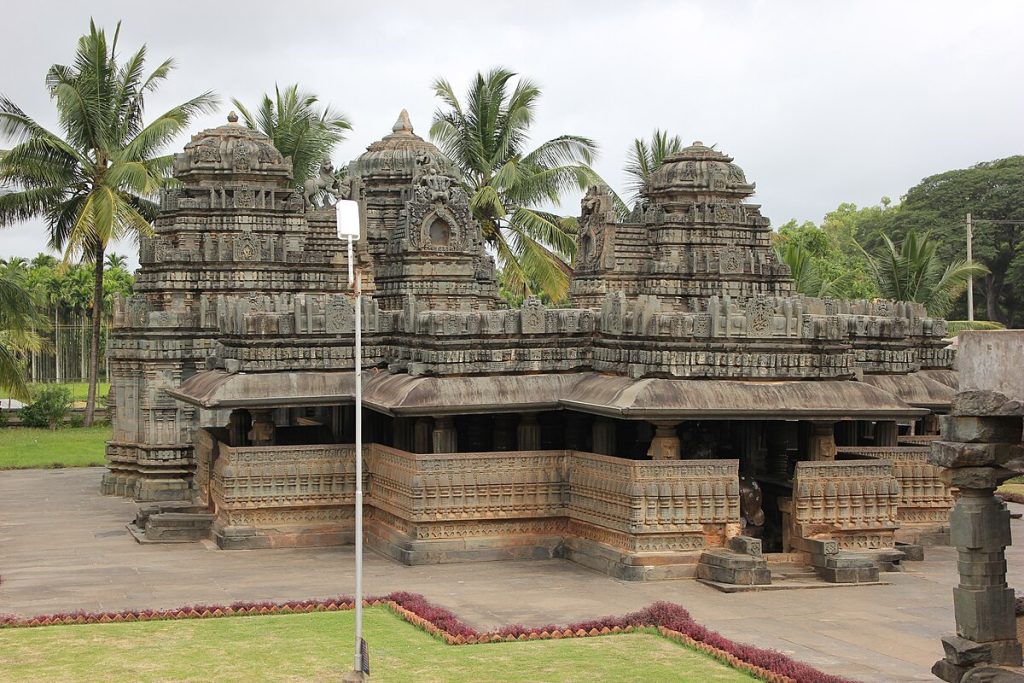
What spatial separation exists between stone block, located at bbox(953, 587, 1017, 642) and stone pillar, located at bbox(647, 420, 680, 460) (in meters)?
5.80

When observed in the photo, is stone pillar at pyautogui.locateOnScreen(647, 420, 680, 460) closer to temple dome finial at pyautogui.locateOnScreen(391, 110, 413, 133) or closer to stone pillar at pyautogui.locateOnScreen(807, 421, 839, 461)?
stone pillar at pyautogui.locateOnScreen(807, 421, 839, 461)

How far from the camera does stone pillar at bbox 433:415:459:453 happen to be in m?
18.6

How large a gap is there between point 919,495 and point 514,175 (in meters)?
20.0

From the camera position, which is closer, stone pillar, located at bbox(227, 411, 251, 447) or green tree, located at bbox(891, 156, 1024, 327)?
stone pillar, located at bbox(227, 411, 251, 447)

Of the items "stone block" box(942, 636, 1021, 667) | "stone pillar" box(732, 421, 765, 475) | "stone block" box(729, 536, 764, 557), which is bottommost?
"stone block" box(942, 636, 1021, 667)

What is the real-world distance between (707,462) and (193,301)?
464 inches

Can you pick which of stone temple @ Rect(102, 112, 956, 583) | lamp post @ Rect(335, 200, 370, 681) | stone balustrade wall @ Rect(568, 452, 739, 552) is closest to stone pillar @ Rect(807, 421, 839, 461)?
stone temple @ Rect(102, 112, 956, 583)

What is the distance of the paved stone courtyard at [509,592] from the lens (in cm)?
1384

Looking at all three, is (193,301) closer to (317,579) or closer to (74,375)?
(317,579)

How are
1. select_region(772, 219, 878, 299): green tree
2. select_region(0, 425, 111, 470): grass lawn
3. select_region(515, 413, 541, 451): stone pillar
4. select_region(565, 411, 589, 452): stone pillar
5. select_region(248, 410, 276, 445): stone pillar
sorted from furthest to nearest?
select_region(772, 219, 878, 299): green tree
select_region(0, 425, 111, 470): grass lawn
select_region(248, 410, 276, 445): stone pillar
select_region(565, 411, 589, 452): stone pillar
select_region(515, 413, 541, 451): stone pillar

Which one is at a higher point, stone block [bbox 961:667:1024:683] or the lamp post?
the lamp post

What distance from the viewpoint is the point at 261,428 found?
2023 centimetres

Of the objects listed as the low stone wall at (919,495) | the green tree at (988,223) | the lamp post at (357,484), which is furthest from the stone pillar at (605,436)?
the green tree at (988,223)

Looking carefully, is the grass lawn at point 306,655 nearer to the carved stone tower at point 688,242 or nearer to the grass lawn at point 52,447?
the carved stone tower at point 688,242
